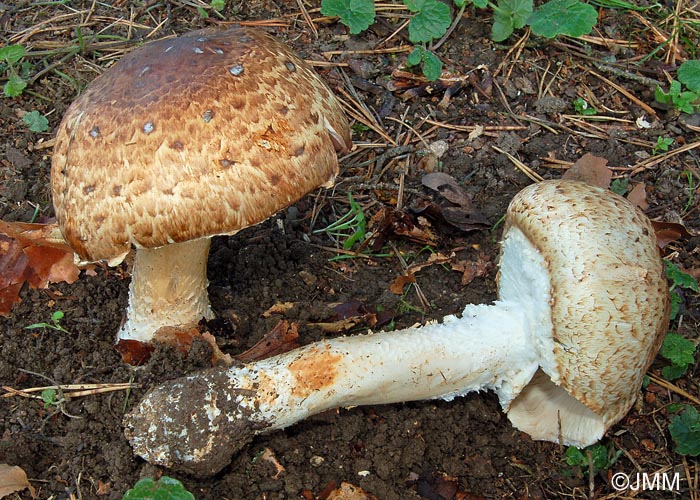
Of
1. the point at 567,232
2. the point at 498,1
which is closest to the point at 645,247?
the point at 567,232

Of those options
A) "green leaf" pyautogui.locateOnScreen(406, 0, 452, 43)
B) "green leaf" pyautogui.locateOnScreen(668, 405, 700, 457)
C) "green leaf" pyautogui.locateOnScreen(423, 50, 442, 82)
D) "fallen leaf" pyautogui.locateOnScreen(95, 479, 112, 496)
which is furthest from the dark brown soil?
"green leaf" pyautogui.locateOnScreen(406, 0, 452, 43)

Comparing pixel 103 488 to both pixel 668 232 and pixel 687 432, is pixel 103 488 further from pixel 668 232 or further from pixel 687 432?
pixel 668 232

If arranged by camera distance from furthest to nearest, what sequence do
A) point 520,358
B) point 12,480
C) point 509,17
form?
point 509,17
point 520,358
point 12,480

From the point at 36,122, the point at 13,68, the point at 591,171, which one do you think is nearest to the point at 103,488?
the point at 36,122

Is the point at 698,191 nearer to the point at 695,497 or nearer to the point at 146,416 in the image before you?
the point at 695,497

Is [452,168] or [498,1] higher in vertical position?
[498,1]

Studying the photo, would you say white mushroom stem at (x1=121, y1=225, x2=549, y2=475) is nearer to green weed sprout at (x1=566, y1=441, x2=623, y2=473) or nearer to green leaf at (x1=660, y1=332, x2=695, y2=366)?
green weed sprout at (x1=566, y1=441, x2=623, y2=473)
